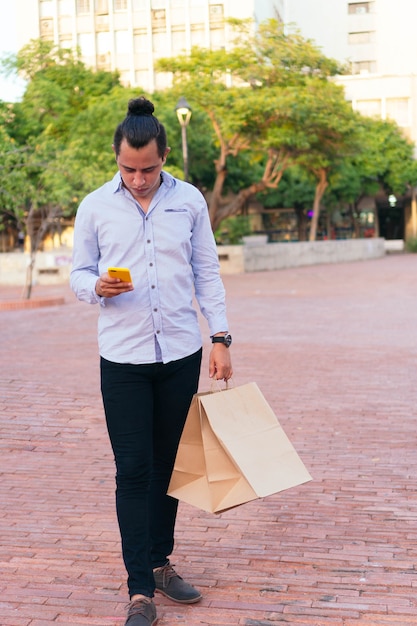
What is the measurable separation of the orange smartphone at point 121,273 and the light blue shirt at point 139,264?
19cm

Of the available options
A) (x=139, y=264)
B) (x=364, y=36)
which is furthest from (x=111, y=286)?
(x=364, y=36)

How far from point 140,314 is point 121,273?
0.93ft

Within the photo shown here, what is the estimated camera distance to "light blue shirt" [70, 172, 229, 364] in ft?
11.4

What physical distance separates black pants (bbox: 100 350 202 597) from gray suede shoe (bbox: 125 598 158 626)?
0.04 meters

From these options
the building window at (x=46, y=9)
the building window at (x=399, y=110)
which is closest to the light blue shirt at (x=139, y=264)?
the building window at (x=399, y=110)

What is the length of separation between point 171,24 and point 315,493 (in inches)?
2721

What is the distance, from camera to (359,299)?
20641 millimetres

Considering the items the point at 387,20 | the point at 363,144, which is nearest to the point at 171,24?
the point at 387,20

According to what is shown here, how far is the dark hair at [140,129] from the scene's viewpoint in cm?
332

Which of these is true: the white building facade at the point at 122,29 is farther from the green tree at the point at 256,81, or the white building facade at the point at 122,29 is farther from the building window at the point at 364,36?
the green tree at the point at 256,81

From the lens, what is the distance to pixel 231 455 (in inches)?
136

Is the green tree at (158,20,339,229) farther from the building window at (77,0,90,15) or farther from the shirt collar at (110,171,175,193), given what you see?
the building window at (77,0,90,15)

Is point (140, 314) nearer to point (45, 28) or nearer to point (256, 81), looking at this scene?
point (256, 81)

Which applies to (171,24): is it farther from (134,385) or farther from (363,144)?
(134,385)
